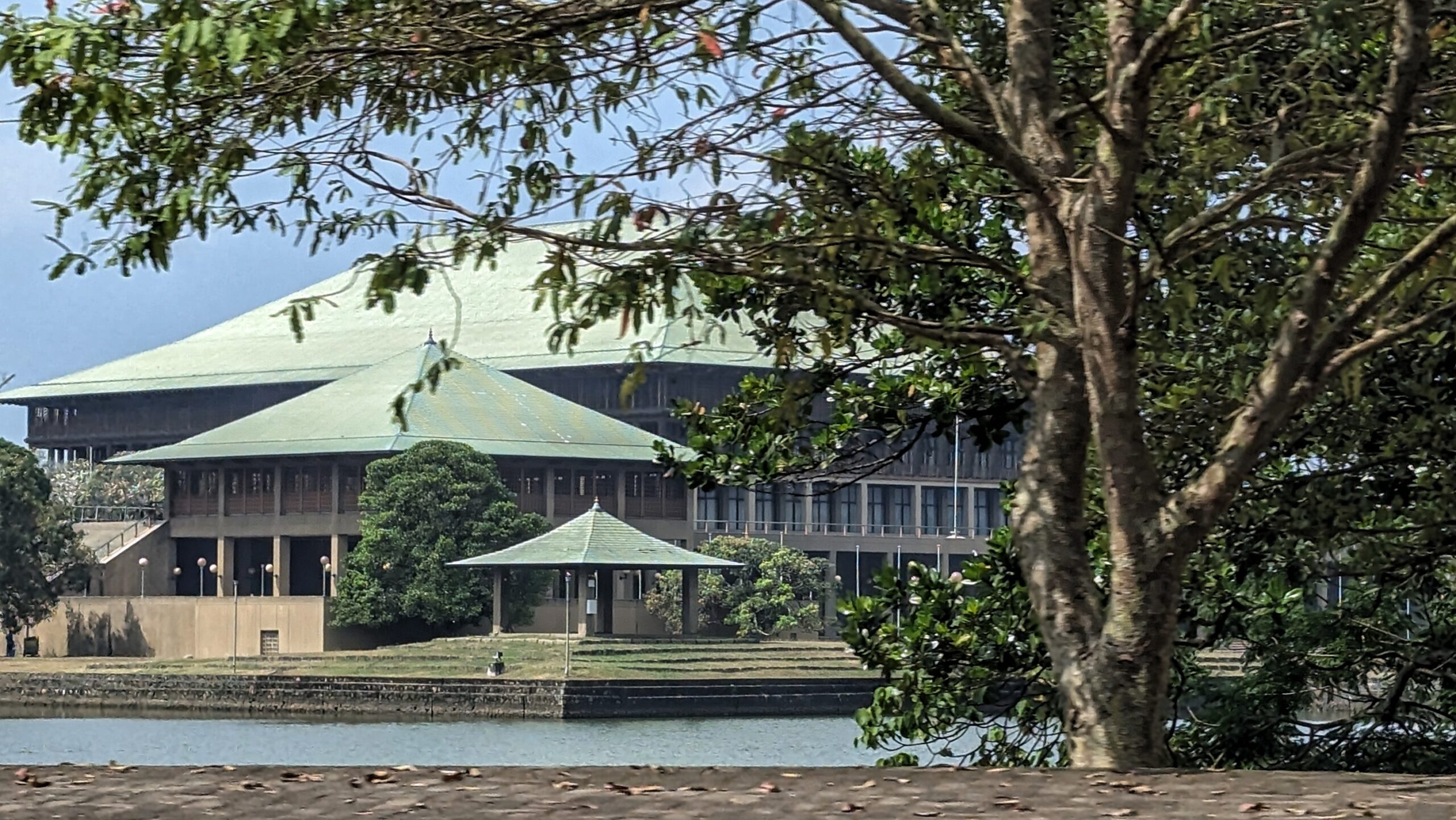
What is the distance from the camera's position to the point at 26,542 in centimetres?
6881

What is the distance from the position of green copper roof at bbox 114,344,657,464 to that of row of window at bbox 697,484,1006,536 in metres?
4.59

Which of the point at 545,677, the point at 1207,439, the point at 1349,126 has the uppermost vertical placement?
the point at 1349,126

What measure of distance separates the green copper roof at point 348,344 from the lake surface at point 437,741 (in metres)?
33.7

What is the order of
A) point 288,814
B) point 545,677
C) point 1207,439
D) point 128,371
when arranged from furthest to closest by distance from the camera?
point 128,371
point 545,677
point 1207,439
point 288,814

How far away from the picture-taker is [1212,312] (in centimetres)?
1129

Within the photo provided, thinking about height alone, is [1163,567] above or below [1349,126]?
below

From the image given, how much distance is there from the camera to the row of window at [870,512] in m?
81.6

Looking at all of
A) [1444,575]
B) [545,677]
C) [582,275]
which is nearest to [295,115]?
[582,275]

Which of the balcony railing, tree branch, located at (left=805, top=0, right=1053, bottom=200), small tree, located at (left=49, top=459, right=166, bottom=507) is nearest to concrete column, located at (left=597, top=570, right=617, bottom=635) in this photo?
the balcony railing

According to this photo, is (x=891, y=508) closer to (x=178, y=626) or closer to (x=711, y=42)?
(x=178, y=626)

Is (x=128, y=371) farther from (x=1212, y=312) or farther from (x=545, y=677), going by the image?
(x=1212, y=312)

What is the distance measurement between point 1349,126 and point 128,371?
306ft

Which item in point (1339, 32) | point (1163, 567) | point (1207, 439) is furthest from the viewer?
point (1207, 439)

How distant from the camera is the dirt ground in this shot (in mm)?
6922
